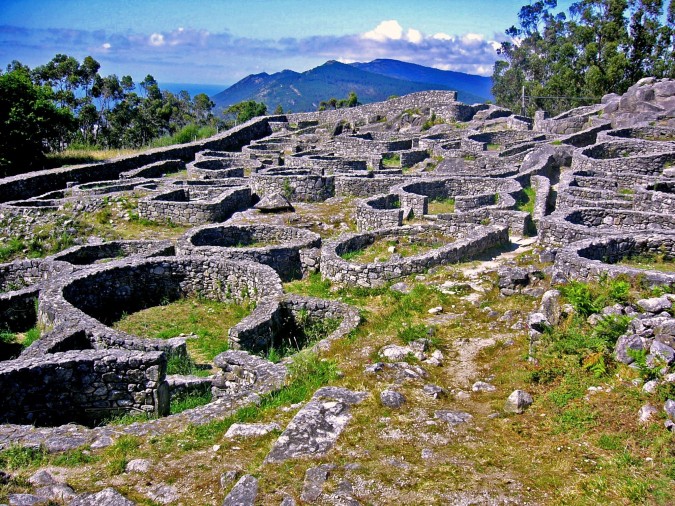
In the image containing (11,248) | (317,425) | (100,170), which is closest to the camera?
(317,425)

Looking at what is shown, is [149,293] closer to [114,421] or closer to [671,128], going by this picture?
[114,421]

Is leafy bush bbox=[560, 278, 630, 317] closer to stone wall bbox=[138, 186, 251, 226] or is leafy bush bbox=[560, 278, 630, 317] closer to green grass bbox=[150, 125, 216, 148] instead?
stone wall bbox=[138, 186, 251, 226]

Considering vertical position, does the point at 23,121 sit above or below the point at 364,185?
above

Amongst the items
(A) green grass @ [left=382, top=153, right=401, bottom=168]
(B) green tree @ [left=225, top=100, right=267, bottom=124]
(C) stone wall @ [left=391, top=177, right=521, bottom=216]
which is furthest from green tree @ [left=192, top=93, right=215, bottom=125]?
(C) stone wall @ [left=391, top=177, right=521, bottom=216]

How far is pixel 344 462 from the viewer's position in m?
6.80

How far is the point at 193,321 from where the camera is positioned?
46.1ft

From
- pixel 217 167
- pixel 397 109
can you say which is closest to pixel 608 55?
pixel 397 109

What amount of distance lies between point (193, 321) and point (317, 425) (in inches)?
286

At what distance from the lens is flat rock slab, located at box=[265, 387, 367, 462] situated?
7041mm

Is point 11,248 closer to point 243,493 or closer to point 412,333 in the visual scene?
point 412,333

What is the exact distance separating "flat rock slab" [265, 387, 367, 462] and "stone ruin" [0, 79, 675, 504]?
0.24ft

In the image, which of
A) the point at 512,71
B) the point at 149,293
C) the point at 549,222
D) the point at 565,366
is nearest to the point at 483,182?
the point at 549,222

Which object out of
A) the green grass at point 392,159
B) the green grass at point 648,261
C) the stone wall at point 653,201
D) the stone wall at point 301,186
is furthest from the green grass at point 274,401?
the green grass at point 392,159

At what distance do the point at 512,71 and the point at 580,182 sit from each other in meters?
85.0
